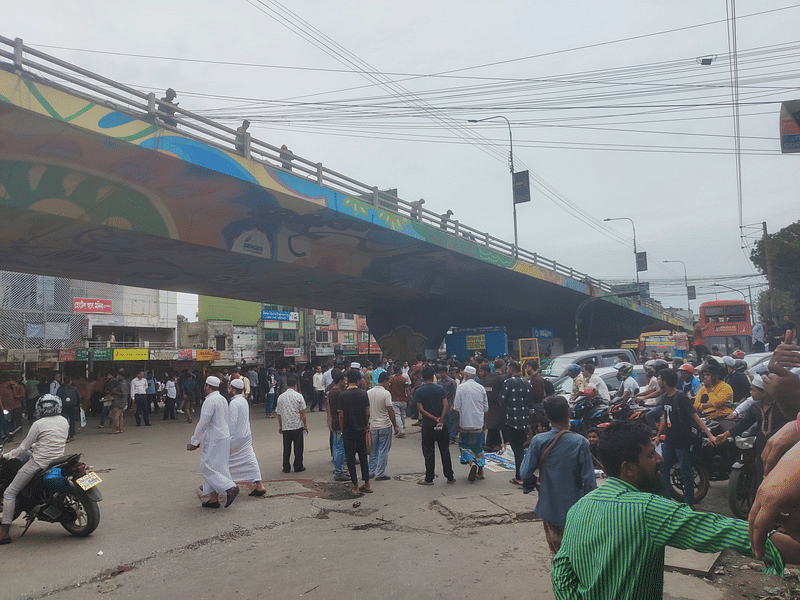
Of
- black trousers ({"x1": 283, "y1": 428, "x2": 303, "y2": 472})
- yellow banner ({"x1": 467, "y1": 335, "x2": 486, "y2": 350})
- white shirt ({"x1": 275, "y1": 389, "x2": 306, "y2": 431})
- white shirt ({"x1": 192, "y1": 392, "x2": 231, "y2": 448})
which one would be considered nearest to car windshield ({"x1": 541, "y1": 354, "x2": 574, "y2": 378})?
black trousers ({"x1": 283, "y1": 428, "x2": 303, "y2": 472})

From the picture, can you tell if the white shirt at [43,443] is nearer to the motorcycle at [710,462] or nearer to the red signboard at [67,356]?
the motorcycle at [710,462]

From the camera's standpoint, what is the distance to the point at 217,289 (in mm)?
22891

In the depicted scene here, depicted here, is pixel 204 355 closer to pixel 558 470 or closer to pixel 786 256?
pixel 558 470

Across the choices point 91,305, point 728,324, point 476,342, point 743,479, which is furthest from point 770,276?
point 91,305

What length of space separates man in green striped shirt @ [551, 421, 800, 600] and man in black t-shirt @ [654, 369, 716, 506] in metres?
4.49

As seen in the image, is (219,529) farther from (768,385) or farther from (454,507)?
(768,385)

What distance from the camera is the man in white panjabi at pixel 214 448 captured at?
7023 millimetres

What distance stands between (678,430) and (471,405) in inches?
113

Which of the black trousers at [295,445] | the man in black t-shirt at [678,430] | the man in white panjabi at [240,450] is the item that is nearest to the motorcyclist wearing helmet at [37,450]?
the man in white panjabi at [240,450]

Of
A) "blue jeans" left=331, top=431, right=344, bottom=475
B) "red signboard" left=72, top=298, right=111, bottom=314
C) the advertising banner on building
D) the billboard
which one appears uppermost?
"red signboard" left=72, top=298, right=111, bottom=314

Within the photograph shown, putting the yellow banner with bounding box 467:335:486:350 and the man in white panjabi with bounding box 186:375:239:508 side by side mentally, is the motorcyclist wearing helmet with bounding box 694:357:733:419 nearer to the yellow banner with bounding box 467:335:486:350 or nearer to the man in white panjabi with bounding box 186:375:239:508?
the man in white panjabi with bounding box 186:375:239:508

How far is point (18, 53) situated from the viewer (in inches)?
373

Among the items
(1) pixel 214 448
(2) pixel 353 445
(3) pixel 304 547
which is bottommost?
(3) pixel 304 547

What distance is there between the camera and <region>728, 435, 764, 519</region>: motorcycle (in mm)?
5836
